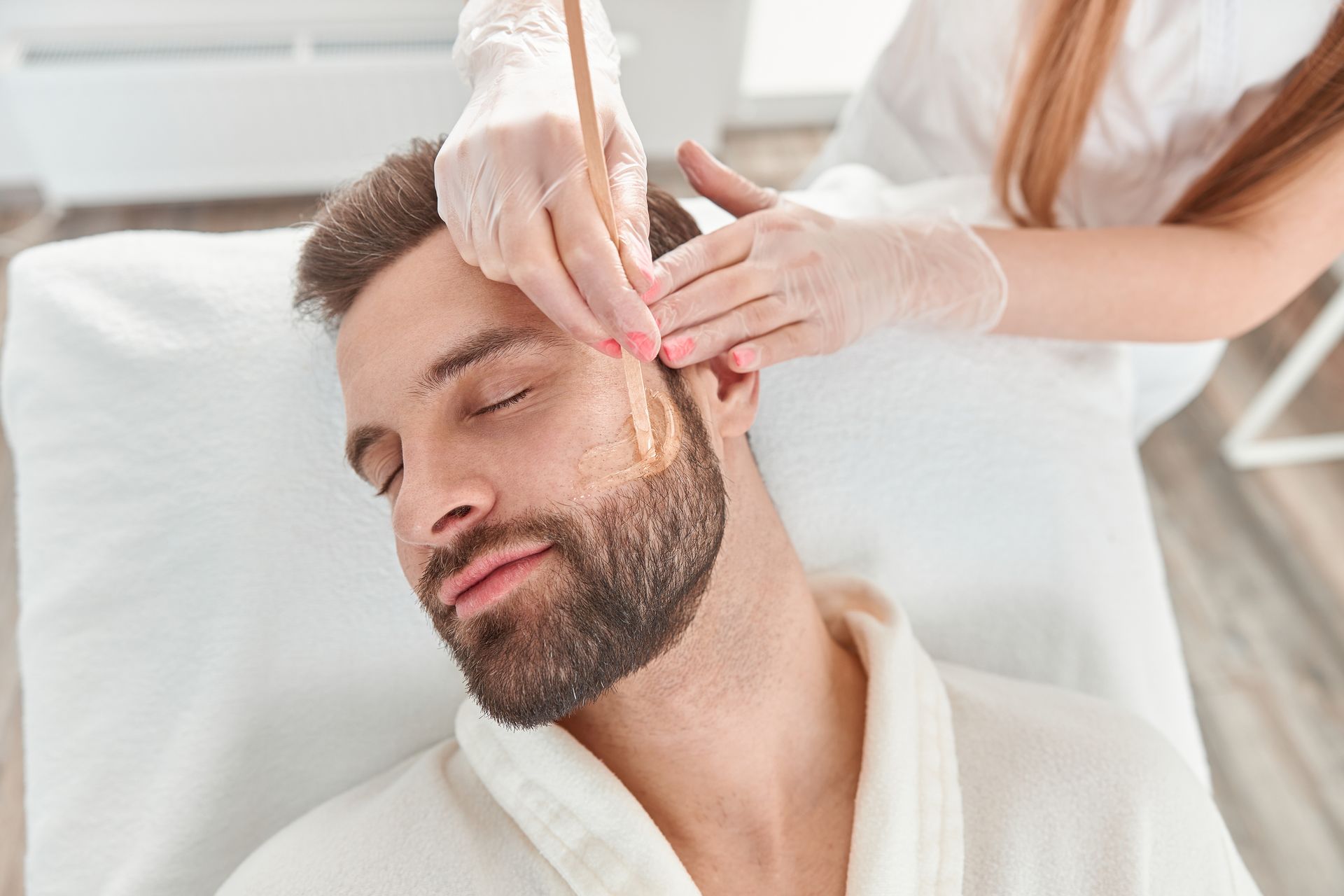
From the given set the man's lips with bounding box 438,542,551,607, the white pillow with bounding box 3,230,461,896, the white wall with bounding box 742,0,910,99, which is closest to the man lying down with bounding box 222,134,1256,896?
the man's lips with bounding box 438,542,551,607

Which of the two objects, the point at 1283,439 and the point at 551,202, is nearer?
the point at 551,202

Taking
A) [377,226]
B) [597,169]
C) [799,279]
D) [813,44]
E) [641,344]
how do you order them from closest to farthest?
[597,169], [641,344], [377,226], [799,279], [813,44]

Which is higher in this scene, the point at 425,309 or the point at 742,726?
the point at 425,309

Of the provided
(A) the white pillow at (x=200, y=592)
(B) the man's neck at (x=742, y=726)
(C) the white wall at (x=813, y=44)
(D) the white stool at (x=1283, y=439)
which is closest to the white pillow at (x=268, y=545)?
(A) the white pillow at (x=200, y=592)

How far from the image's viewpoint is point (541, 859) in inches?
42.4

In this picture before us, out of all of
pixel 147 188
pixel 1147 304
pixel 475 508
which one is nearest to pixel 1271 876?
pixel 1147 304

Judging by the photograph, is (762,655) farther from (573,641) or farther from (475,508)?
(475,508)

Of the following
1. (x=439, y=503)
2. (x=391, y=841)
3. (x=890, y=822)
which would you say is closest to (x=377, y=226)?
(x=439, y=503)

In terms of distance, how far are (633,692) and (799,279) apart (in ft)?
1.69

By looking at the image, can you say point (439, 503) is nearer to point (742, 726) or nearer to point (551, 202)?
point (551, 202)

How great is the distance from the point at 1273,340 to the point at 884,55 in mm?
1620

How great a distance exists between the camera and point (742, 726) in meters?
1.10

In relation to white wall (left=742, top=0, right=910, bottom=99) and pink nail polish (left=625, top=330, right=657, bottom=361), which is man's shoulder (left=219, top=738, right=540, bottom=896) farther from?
white wall (left=742, top=0, right=910, bottom=99)

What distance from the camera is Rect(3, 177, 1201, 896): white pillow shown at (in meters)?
1.27
